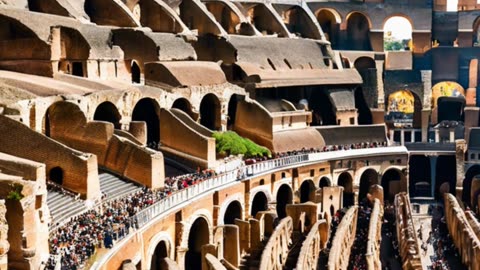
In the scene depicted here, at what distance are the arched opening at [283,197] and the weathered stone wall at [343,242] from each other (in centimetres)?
375

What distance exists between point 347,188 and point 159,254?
1829 centimetres

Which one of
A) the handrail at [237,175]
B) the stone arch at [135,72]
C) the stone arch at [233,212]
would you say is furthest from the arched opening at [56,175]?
the stone arch at [135,72]

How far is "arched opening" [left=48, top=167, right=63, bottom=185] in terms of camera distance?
25.4m

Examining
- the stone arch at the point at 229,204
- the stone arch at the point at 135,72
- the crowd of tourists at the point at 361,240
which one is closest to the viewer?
the crowd of tourists at the point at 361,240

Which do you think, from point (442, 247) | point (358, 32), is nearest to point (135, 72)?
point (442, 247)

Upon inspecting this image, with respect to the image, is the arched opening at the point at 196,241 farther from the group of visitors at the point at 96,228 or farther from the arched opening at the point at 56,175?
the arched opening at the point at 56,175

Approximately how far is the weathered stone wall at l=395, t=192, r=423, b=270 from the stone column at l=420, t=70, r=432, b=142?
32.4ft

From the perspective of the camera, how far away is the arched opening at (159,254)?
26625 mm

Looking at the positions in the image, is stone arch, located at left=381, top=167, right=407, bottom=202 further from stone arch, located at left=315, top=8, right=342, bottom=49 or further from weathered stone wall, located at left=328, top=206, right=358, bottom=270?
stone arch, located at left=315, top=8, right=342, bottom=49

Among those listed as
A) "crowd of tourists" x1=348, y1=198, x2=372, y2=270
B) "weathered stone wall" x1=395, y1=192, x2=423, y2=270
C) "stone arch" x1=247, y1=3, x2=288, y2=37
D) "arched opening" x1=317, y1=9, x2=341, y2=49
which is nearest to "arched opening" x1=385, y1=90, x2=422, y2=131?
"arched opening" x1=317, y1=9, x2=341, y2=49

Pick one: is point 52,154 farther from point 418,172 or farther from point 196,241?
point 418,172

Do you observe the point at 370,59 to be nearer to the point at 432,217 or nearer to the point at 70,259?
the point at 432,217

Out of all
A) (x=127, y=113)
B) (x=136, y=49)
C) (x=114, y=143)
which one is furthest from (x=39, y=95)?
(x=136, y=49)

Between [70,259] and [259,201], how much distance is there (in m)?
18.2
